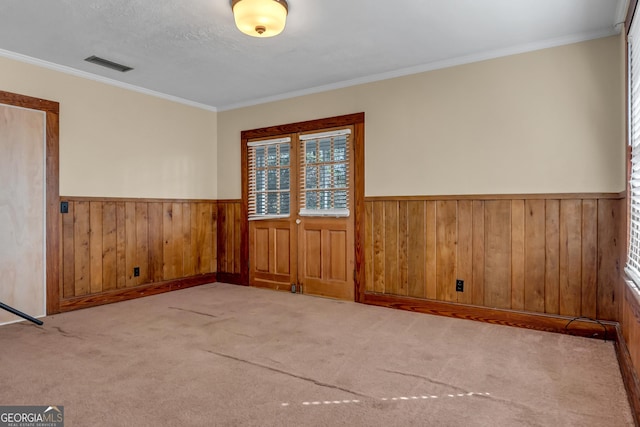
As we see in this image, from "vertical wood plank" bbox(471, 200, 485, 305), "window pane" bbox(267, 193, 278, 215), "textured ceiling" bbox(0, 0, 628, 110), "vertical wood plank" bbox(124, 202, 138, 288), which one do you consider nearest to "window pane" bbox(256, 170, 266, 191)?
"window pane" bbox(267, 193, 278, 215)

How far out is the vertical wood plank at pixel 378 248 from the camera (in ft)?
13.6

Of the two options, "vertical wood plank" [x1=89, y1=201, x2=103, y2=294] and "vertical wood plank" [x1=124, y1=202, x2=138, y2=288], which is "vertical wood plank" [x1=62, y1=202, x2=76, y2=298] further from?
"vertical wood plank" [x1=124, y1=202, x2=138, y2=288]

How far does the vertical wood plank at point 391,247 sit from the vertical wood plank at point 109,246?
9.83 ft

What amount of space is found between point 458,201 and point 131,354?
3.05m

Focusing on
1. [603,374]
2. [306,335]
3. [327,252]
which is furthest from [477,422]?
[327,252]

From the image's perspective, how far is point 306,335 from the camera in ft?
→ 10.3

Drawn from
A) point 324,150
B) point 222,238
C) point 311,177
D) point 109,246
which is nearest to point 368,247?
point 311,177

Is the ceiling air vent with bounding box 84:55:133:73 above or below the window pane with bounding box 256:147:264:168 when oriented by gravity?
above

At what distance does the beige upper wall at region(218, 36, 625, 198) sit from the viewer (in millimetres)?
3111

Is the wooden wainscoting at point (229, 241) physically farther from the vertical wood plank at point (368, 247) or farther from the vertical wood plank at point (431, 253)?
the vertical wood plank at point (431, 253)

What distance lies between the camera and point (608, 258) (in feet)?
10.1

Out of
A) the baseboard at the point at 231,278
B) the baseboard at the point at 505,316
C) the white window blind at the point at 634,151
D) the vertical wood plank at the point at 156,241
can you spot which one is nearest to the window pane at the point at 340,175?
the baseboard at the point at 505,316

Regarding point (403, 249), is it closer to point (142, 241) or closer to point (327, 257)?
point (327, 257)

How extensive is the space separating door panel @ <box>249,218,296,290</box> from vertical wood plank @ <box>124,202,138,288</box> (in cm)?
141
